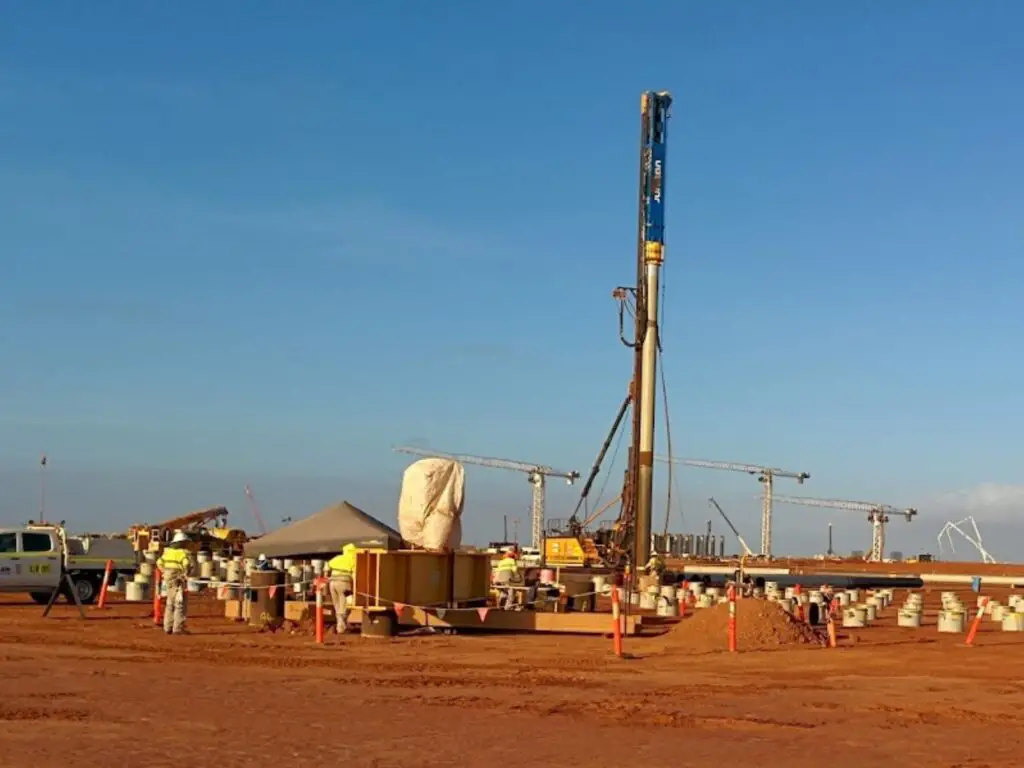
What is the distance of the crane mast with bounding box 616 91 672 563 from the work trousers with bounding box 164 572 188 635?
25.4m

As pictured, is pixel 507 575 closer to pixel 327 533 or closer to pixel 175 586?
pixel 175 586

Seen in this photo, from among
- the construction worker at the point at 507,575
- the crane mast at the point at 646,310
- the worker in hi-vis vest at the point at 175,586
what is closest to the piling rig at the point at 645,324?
the crane mast at the point at 646,310

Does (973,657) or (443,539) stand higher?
(443,539)

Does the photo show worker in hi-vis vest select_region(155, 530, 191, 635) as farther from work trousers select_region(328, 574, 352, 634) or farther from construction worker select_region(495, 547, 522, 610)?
construction worker select_region(495, 547, 522, 610)

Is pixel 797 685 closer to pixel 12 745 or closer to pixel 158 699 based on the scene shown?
pixel 158 699

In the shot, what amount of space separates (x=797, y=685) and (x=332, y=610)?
10.5m

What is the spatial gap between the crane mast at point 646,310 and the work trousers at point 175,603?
83.4 feet

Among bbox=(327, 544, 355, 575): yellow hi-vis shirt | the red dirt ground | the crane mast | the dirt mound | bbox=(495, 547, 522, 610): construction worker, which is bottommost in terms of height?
the red dirt ground

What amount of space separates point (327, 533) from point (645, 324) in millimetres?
13537

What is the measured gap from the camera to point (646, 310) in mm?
48281

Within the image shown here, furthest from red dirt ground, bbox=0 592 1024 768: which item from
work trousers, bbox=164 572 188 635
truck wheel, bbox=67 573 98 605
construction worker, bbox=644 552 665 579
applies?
construction worker, bbox=644 552 665 579

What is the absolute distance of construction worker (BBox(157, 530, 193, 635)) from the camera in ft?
80.8

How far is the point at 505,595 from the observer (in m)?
29.6

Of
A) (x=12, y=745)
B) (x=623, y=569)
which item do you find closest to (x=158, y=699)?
(x=12, y=745)
